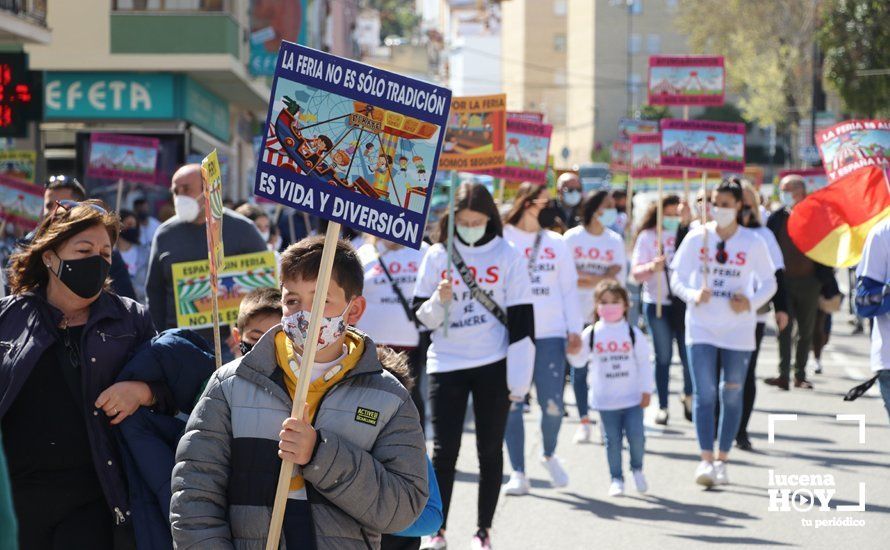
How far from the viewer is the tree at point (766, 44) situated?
176 feet

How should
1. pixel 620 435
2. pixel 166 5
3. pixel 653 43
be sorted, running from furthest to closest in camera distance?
pixel 653 43 → pixel 166 5 → pixel 620 435

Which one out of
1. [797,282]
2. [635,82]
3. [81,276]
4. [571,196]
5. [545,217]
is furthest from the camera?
[635,82]

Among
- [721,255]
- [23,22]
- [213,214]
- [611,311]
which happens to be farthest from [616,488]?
[23,22]

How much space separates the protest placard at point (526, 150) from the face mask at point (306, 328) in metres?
10.7

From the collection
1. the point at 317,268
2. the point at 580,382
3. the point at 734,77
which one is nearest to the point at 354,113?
the point at 317,268

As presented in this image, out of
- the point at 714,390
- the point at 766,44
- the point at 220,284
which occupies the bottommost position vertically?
the point at 714,390

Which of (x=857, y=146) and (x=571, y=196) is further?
(x=571, y=196)

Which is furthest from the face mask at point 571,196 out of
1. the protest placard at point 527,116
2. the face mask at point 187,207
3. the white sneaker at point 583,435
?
the face mask at point 187,207

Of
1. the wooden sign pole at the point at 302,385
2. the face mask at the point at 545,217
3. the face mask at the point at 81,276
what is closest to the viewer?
the wooden sign pole at the point at 302,385

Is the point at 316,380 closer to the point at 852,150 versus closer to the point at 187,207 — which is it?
the point at 187,207

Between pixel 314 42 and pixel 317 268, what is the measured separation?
3844 cm

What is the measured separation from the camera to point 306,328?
438 cm

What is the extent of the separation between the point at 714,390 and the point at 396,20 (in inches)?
4454

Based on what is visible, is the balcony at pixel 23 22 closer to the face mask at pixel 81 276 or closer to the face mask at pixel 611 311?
the face mask at pixel 611 311
